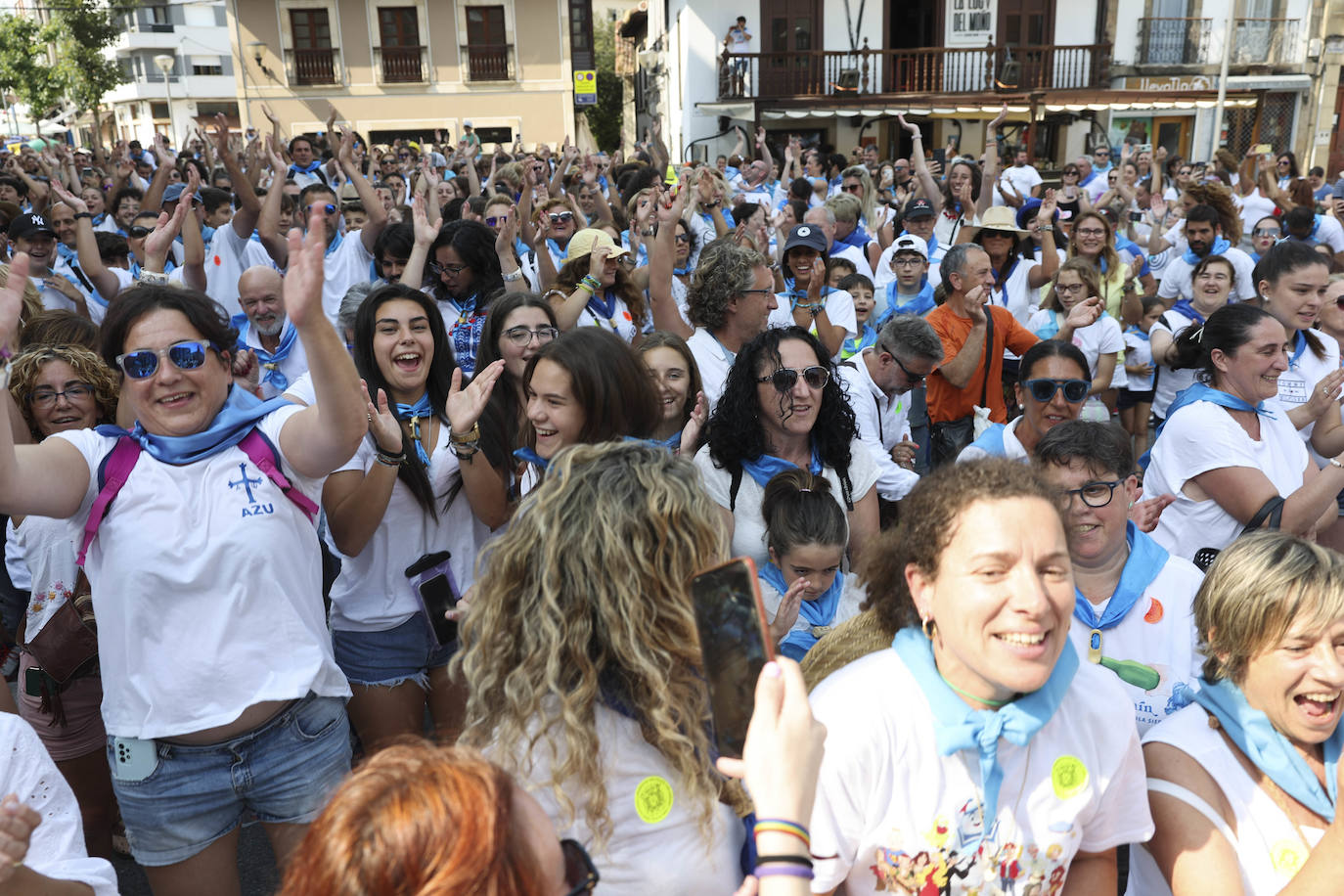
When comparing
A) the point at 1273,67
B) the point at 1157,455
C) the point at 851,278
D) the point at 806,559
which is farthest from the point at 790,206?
the point at 1273,67

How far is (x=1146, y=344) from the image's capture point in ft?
21.2

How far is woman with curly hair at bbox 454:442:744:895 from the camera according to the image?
1713mm

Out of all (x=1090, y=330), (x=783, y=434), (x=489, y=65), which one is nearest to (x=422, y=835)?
(x=783, y=434)

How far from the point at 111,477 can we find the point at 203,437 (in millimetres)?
209

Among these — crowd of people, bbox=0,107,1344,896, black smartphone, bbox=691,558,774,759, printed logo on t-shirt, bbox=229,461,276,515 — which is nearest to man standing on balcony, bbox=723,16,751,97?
crowd of people, bbox=0,107,1344,896

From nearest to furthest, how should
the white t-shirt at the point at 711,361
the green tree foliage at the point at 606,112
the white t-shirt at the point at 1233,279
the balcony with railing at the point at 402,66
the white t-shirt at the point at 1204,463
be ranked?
the white t-shirt at the point at 1204,463 → the white t-shirt at the point at 711,361 → the white t-shirt at the point at 1233,279 → the balcony with railing at the point at 402,66 → the green tree foliage at the point at 606,112

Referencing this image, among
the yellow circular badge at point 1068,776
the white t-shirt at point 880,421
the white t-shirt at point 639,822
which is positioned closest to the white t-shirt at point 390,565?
the white t-shirt at point 639,822

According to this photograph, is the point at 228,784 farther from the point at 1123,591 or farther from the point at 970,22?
the point at 970,22

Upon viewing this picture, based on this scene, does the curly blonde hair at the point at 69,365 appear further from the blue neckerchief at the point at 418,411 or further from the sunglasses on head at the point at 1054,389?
the sunglasses on head at the point at 1054,389

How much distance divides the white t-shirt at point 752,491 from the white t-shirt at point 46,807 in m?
1.82

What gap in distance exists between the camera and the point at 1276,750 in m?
1.94

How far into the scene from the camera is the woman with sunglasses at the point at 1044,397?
3746 mm

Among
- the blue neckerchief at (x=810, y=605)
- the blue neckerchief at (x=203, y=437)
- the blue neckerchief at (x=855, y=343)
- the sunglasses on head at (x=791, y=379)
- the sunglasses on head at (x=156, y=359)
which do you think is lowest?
the blue neckerchief at (x=810, y=605)

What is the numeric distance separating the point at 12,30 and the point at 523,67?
19328 mm
